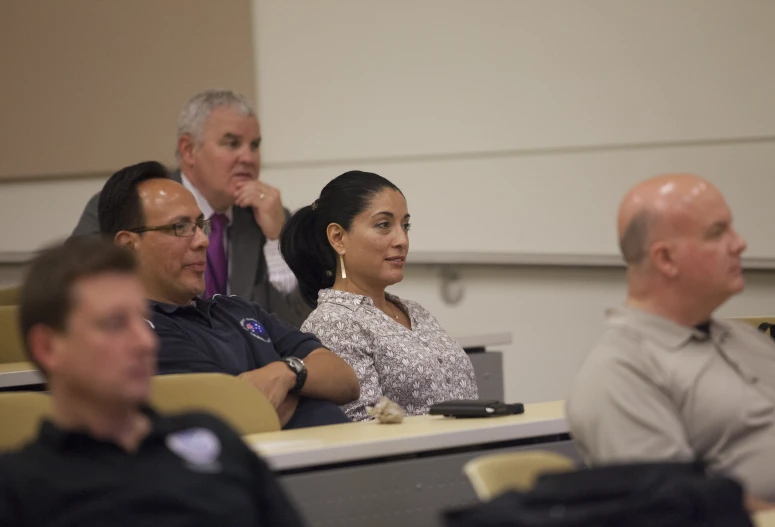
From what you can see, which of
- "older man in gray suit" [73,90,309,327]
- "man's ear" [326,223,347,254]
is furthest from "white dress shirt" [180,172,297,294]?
"man's ear" [326,223,347,254]

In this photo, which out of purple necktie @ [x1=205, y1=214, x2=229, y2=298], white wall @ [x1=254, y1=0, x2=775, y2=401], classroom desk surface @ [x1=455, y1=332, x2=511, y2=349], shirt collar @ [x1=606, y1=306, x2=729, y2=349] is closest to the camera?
shirt collar @ [x1=606, y1=306, x2=729, y2=349]

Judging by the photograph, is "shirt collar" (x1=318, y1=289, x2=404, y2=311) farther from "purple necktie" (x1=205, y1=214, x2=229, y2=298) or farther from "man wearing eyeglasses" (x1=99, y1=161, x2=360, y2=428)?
"purple necktie" (x1=205, y1=214, x2=229, y2=298)

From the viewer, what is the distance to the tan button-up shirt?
6.91 feet

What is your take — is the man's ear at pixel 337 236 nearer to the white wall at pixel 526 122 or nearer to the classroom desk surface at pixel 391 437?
the classroom desk surface at pixel 391 437

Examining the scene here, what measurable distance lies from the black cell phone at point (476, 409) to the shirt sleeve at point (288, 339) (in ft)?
1.84

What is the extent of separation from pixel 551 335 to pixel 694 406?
3.33m

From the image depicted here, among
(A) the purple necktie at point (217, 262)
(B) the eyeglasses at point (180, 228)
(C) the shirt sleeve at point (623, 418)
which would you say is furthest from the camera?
(A) the purple necktie at point (217, 262)

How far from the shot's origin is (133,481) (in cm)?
167

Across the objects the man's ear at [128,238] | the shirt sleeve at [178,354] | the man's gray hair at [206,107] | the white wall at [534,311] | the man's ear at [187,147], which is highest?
the man's gray hair at [206,107]

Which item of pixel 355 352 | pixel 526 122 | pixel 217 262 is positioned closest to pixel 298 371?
pixel 355 352

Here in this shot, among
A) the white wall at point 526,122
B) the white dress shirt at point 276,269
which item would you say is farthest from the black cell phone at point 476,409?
the white wall at point 526,122

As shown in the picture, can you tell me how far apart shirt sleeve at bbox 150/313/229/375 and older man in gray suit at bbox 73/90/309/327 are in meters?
1.40

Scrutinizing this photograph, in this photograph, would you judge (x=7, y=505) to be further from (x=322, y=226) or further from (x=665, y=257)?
(x=322, y=226)

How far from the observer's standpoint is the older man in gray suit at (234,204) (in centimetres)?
444
